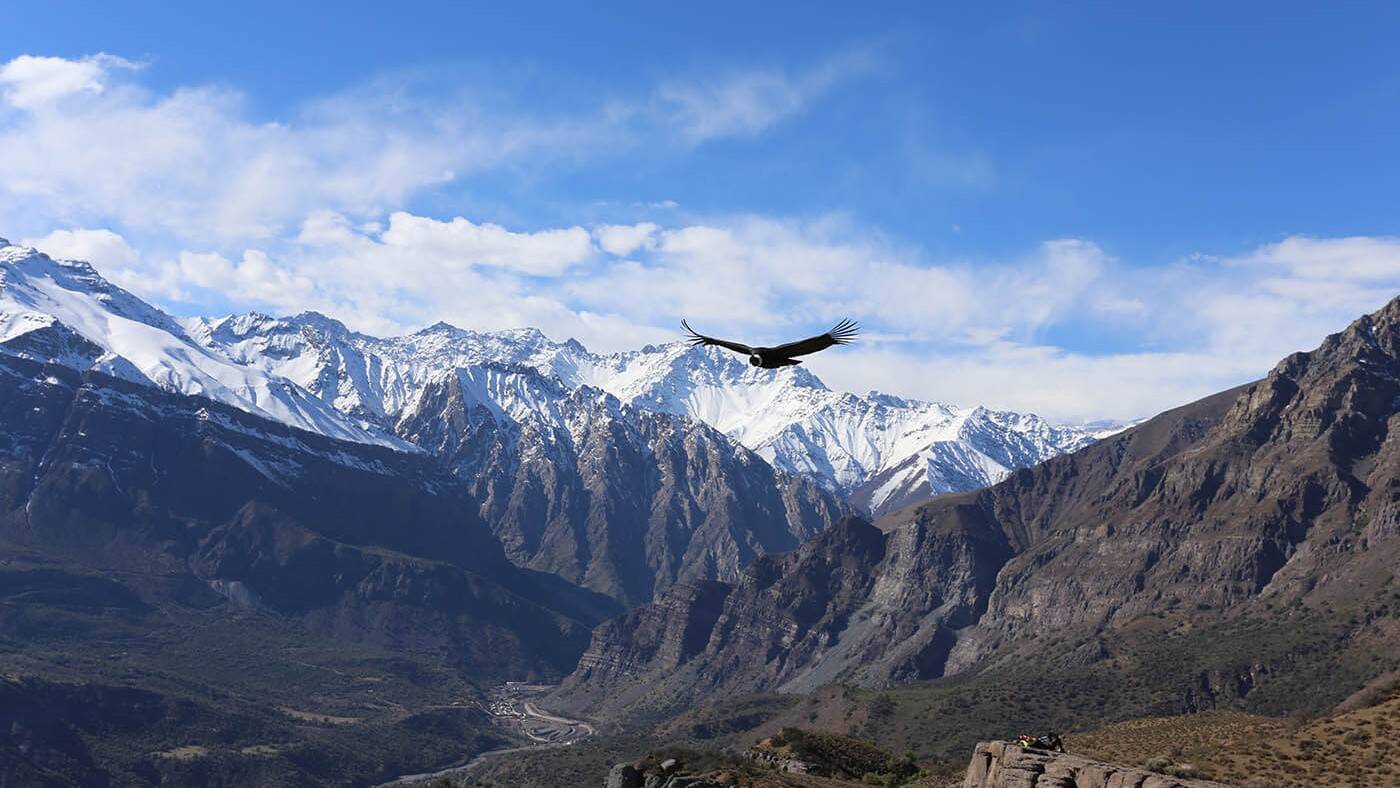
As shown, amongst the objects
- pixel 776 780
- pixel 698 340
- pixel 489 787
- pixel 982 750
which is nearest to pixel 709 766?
pixel 776 780

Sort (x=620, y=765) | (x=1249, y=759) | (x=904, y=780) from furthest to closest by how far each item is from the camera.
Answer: (x=904, y=780) → (x=620, y=765) → (x=1249, y=759)

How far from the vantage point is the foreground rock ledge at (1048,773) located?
192 ft

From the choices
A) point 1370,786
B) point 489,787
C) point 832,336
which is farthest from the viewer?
point 489,787

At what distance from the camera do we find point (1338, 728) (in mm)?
78875

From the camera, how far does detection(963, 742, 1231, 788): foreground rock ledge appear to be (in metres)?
58.7

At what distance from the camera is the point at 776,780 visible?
80.2 meters

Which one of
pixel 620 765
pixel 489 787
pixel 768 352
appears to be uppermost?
pixel 768 352

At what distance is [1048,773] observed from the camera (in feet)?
207

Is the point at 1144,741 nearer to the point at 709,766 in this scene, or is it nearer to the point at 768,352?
the point at 709,766

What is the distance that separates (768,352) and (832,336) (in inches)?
93.6

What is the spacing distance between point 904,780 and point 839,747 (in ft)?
50.5

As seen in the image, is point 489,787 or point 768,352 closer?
point 768,352

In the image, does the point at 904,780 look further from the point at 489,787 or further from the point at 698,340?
the point at 698,340

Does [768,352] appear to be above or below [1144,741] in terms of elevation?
above
